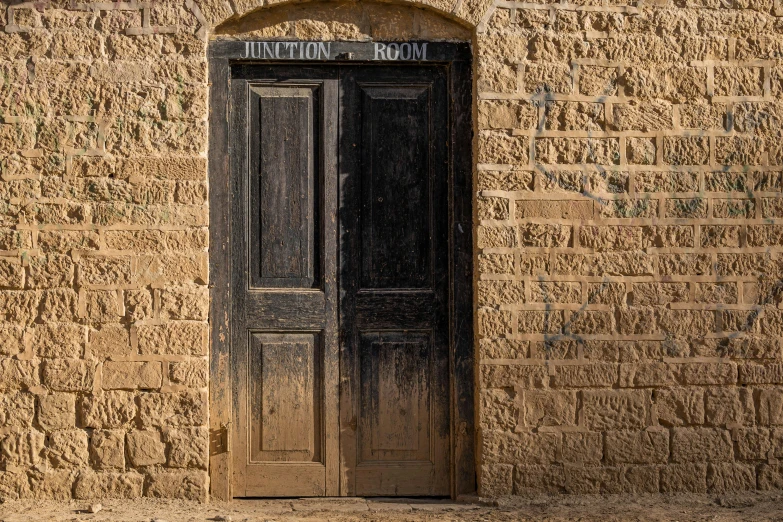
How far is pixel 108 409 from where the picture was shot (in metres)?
4.57

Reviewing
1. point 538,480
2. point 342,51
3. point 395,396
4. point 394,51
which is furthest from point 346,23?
point 538,480

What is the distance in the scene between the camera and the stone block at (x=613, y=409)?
15.4 ft

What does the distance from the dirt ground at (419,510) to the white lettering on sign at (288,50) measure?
7.95 feet

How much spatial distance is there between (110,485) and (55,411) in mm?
485

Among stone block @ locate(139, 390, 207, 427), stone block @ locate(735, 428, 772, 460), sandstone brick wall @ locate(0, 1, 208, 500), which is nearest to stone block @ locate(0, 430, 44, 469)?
sandstone brick wall @ locate(0, 1, 208, 500)

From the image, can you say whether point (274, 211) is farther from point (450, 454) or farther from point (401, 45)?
point (450, 454)

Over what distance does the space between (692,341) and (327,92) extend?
2425mm

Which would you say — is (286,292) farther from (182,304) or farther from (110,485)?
(110,485)

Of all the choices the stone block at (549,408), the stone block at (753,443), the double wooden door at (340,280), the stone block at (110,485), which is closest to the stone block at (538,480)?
the stone block at (549,408)

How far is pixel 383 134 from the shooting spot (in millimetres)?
4832

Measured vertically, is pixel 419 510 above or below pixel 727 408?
below

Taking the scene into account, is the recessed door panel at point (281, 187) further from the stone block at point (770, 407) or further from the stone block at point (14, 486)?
the stone block at point (770, 407)

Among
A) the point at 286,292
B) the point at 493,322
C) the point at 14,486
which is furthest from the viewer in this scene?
the point at 286,292

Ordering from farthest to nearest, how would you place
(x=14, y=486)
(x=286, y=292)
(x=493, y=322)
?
1. (x=286, y=292)
2. (x=493, y=322)
3. (x=14, y=486)
